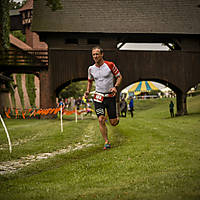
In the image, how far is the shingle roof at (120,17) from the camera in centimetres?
2391

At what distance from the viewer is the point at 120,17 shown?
25000 mm

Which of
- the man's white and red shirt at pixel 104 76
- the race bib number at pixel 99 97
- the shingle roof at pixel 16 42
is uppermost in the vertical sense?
the shingle roof at pixel 16 42

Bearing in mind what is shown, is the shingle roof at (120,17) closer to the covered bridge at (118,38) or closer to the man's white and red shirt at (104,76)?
the covered bridge at (118,38)

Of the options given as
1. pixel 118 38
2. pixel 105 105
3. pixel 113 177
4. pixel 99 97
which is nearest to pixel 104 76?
pixel 99 97

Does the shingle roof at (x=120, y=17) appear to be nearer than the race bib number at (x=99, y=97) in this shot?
No

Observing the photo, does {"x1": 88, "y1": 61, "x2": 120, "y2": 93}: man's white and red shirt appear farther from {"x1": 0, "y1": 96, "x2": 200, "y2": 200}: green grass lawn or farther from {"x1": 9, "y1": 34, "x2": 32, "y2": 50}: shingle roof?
{"x1": 9, "y1": 34, "x2": 32, "y2": 50}: shingle roof

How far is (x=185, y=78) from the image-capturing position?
25094 millimetres

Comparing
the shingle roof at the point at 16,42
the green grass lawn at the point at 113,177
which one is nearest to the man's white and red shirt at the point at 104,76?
the green grass lawn at the point at 113,177

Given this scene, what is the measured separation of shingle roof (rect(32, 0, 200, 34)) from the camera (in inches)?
941

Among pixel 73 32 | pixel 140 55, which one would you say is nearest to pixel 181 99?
pixel 140 55

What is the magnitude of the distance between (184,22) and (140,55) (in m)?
4.99

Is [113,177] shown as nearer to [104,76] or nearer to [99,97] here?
[99,97]

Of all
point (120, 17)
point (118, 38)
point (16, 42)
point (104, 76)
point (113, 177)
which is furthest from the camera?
point (16, 42)

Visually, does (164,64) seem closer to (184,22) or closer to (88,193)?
(184,22)
